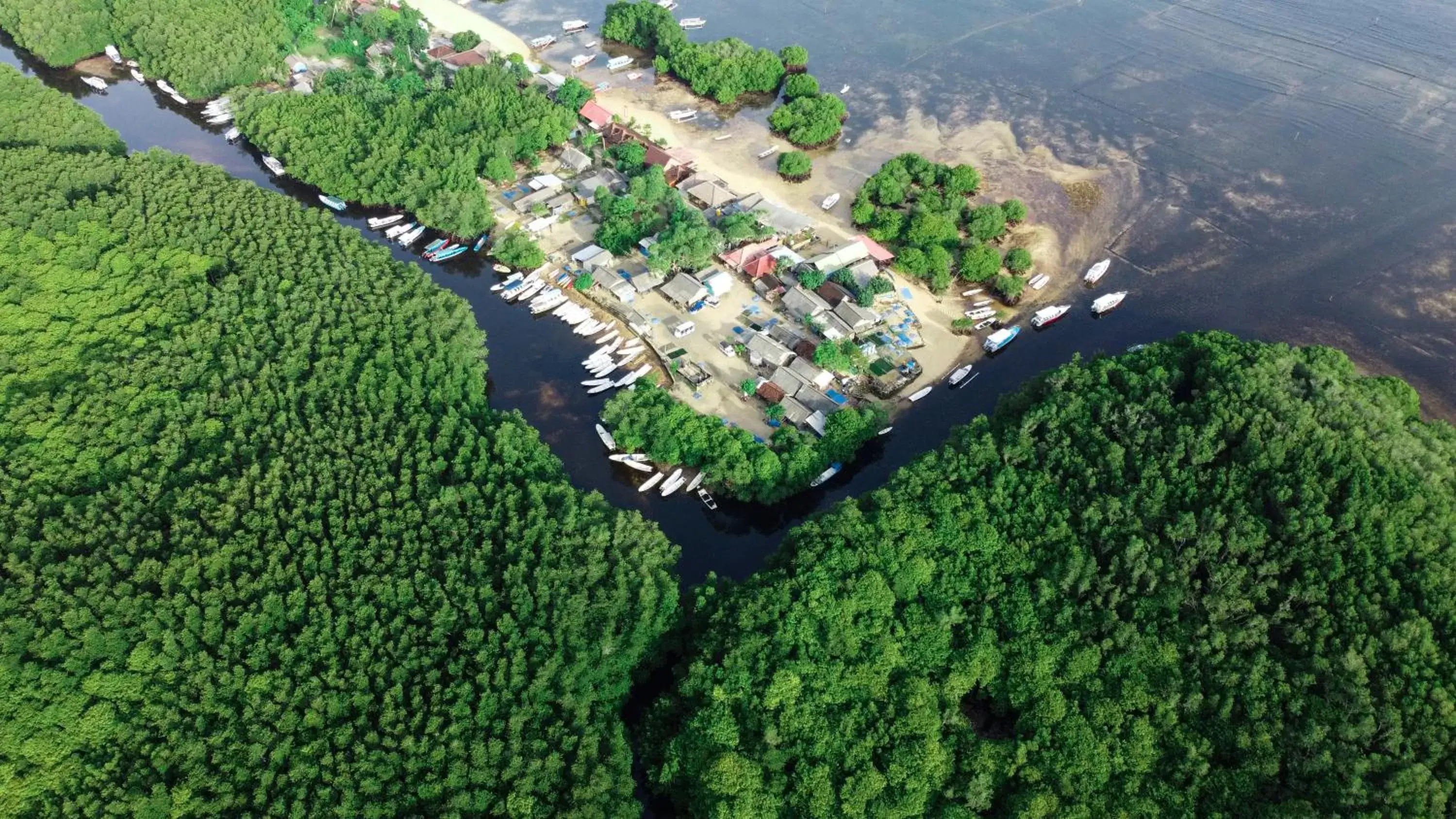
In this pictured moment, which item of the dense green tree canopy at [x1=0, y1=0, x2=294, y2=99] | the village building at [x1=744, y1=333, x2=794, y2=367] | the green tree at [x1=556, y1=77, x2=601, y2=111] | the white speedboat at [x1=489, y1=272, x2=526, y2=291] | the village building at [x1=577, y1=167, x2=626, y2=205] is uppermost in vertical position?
the dense green tree canopy at [x1=0, y1=0, x2=294, y2=99]

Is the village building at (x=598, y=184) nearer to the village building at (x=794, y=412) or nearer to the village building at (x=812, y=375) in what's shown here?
the village building at (x=812, y=375)

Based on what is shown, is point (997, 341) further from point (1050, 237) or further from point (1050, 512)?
point (1050, 512)

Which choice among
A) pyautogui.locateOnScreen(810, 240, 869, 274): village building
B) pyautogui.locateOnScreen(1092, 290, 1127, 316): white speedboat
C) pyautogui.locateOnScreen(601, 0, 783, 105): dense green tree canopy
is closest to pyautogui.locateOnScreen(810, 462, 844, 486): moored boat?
pyautogui.locateOnScreen(810, 240, 869, 274): village building

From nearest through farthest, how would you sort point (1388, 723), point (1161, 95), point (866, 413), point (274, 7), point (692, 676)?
1. point (1388, 723)
2. point (692, 676)
3. point (866, 413)
4. point (1161, 95)
5. point (274, 7)

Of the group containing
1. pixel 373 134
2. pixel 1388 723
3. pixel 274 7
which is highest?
pixel 274 7

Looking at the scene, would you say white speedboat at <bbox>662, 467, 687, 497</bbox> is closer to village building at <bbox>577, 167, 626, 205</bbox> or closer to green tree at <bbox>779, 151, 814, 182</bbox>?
village building at <bbox>577, 167, 626, 205</bbox>

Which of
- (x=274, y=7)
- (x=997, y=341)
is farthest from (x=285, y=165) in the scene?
(x=997, y=341)

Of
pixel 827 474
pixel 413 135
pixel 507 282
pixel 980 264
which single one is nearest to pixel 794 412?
pixel 827 474
